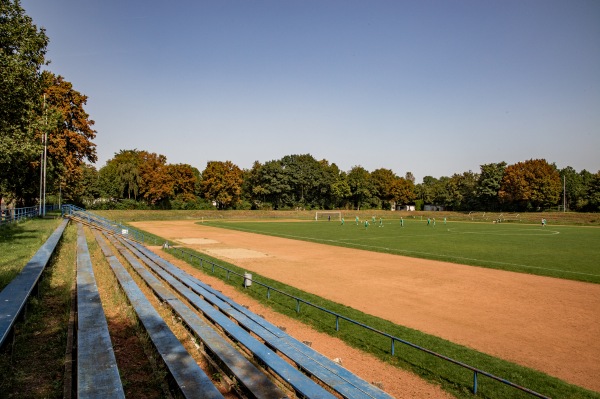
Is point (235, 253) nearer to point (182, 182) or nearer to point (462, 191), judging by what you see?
point (182, 182)

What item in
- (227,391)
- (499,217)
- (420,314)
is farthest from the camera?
(499,217)

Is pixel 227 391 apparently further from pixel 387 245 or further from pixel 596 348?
pixel 387 245

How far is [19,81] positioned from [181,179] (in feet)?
227

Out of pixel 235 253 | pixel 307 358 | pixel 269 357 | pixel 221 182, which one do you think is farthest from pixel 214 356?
pixel 221 182

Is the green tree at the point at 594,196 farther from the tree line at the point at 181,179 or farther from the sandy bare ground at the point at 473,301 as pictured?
the sandy bare ground at the point at 473,301

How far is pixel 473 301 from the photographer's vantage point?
14797mm

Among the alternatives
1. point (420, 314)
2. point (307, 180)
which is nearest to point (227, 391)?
point (420, 314)

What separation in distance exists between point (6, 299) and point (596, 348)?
14735mm

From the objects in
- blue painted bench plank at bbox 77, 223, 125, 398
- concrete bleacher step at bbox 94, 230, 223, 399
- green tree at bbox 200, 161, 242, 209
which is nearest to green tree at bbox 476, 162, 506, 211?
green tree at bbox 200, 161, 242, 209

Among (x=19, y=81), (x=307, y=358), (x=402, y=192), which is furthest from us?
(x=402, y=192)

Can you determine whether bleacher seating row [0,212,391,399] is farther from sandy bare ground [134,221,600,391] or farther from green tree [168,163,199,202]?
green tree [168,163,199,202]

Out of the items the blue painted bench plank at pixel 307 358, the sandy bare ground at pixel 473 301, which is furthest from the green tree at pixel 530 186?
the blue painted bench plank at pixel 307 358

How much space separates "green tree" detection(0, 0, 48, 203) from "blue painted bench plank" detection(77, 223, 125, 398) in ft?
58.3

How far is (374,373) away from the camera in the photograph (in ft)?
27.2
